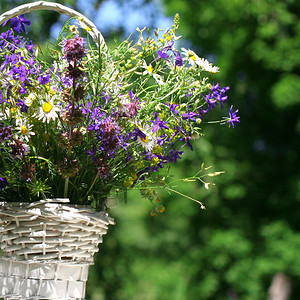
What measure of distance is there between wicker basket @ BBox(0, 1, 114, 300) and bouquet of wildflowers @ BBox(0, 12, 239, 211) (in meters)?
0.04

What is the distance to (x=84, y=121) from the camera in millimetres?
847

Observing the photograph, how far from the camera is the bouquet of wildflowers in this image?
82cm

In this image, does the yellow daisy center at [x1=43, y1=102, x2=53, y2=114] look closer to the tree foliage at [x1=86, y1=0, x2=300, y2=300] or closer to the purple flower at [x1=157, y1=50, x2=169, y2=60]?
the purple flower at [x1=157, y1=50, x2=169, y2=60]

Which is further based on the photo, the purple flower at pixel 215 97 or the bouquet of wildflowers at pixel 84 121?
the purple flower at pixel 215 97

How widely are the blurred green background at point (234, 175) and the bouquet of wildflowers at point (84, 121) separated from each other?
11.9ft

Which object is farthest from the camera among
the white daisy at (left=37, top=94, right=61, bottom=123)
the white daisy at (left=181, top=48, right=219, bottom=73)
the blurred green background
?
the blurred green background

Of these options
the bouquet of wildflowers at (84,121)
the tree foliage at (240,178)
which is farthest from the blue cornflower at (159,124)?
the tree foliage at (240,178)

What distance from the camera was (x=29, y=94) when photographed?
2.79 feet

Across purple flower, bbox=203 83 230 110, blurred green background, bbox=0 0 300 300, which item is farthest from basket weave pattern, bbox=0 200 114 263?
blurred green background, bbox=0 0 300 300

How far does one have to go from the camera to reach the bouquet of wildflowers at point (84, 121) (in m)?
0.82

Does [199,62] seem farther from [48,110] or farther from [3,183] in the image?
[3,183]

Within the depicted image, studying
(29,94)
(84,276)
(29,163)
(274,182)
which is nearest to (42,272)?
(84,276)

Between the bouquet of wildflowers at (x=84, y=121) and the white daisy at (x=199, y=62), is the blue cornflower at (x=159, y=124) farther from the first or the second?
the white daisy at (x=199, y=62)

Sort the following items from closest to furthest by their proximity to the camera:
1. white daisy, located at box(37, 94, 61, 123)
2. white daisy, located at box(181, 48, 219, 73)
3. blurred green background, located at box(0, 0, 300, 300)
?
white daisy, located at box(37, 94, 61, 123) < white daisy, located at box(181, 48, 219, 73) < blurred green background, located at box(0, 0, 300, 300)
